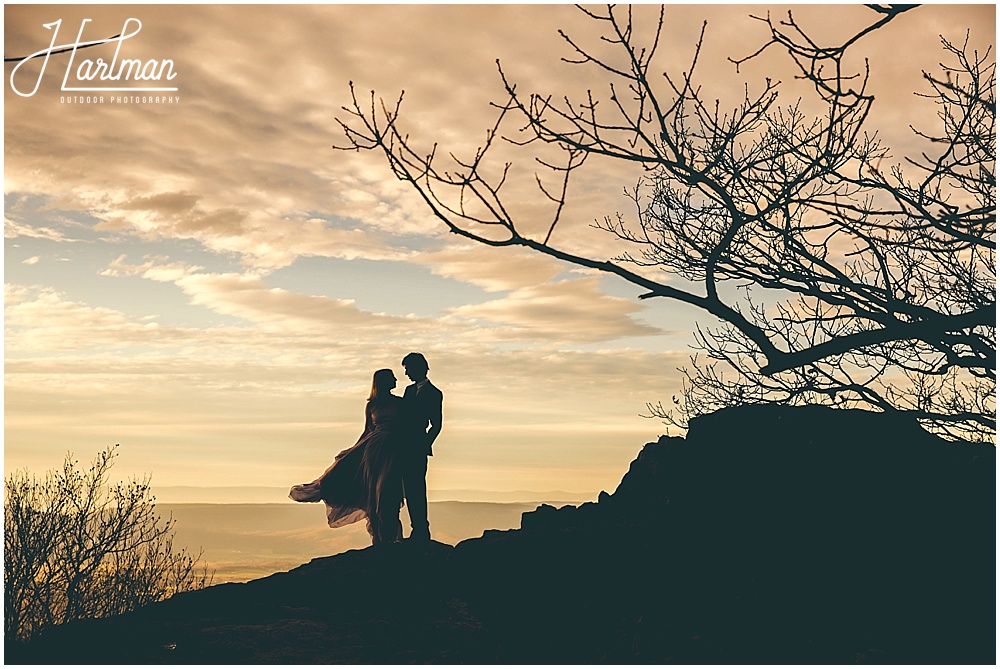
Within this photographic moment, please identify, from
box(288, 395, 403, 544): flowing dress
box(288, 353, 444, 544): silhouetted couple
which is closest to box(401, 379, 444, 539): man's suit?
box(288, 353, 444, 544): silhouetted couple

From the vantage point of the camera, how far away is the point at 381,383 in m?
11.6

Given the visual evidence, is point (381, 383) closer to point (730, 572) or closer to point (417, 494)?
point (417, 494)

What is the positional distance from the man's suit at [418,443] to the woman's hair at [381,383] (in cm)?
29

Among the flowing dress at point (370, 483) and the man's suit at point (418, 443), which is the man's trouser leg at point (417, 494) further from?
the flowing dress at point (370, 483)

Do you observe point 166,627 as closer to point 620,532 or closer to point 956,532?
point 620,532

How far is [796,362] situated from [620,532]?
2834mm

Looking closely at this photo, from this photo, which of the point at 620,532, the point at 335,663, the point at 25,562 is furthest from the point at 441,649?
the point at 25,562

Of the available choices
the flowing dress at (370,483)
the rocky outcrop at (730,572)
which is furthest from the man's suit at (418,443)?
the rocky outcrop at (730,572)

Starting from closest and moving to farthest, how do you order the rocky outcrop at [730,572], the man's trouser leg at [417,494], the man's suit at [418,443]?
the rocky outcrop at [730,572] → the man's suit at [418,443] → the man's trouser leg at [417,494]

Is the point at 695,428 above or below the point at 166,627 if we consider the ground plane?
above

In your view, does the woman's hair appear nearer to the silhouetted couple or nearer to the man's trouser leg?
the silhouetted couple

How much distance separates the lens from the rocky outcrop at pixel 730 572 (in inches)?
238

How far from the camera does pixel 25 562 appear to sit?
742 inches

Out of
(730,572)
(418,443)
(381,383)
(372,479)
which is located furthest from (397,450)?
(730,572)
